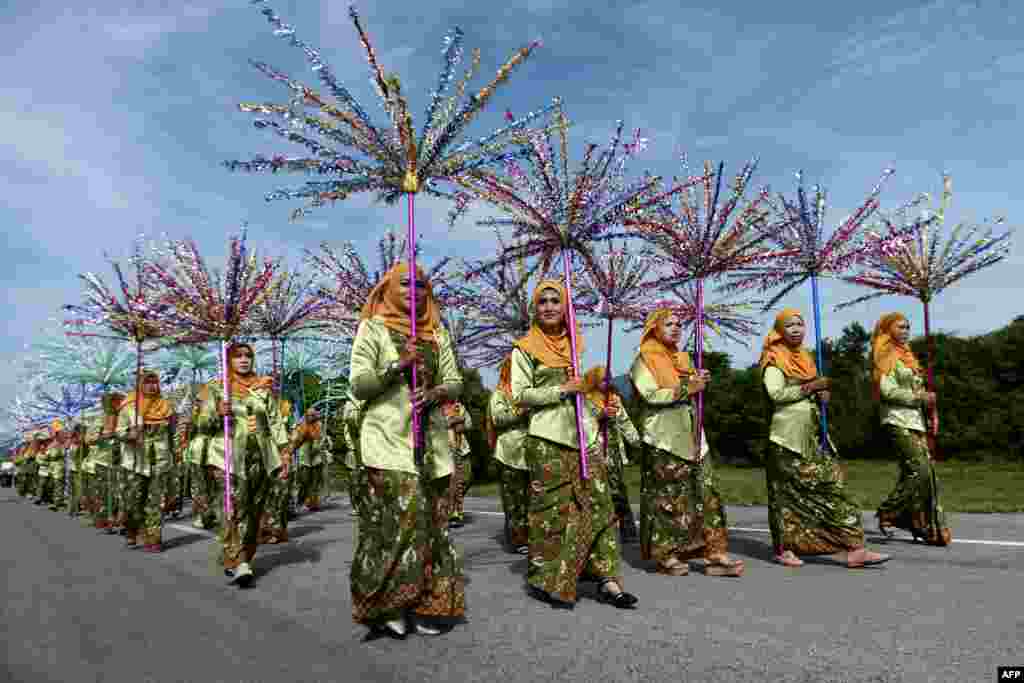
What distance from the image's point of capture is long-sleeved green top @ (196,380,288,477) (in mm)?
6664

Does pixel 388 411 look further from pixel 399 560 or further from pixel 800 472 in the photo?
pixel 800 472

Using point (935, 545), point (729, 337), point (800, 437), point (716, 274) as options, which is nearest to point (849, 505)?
point (800, 437)

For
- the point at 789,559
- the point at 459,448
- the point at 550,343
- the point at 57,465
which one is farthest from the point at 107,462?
the point at 789,559

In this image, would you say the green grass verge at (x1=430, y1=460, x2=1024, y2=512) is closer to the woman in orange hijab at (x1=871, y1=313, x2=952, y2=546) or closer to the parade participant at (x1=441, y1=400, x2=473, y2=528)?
the woman in orange hijab at (x1=871, y1=313, x2=952, y2=546)

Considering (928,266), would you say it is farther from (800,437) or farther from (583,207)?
(583,207)

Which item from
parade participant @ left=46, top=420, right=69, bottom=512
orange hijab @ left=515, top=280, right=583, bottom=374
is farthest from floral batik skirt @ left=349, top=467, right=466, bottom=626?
parade participant @ left=46, top=420, right=69, bottom=512

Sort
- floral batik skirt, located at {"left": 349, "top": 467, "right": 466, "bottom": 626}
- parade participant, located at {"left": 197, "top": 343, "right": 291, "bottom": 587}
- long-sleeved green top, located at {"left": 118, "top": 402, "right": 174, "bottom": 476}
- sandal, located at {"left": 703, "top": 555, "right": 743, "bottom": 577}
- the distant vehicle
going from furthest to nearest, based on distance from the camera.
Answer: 1. the distant vehicle
2. long-sleeved green top, located at {"left": 118, "top": 402, "right": 174, "bottom": 476}
3. parade participant, located at {"left": 197, "top": 343, "right": 291, "bottom": 587}
4. sandal, located at {"left": 703, "top": 555, "right": 743, "bottom": 577}
5. floral batik skirt, located at {"left": 349, "top": 467, "right": 466, "bottom": 626}

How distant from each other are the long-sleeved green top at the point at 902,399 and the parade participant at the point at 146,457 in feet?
26.3

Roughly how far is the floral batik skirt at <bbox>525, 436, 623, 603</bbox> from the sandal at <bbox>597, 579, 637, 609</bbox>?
2.7 inches

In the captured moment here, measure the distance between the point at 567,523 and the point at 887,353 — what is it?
428 centimetres

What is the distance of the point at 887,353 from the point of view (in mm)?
7461

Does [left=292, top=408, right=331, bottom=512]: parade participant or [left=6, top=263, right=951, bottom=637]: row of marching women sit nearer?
[left=6, top=263, right=951, bottom=637]: row of marching women

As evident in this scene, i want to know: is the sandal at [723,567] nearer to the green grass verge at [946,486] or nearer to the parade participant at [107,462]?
the green grass verge at [946,486]

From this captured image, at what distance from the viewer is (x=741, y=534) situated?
8078 mm
